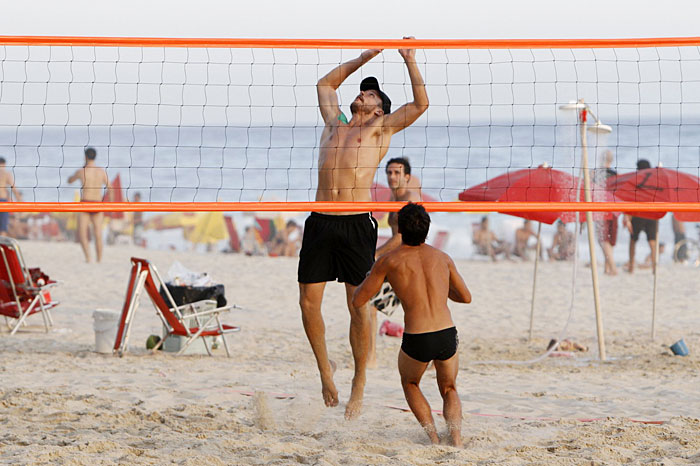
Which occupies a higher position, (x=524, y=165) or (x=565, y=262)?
(x=524, y=165)

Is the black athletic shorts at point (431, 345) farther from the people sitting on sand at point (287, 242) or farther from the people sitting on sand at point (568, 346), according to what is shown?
the people sitting on sand at point (287, 242)

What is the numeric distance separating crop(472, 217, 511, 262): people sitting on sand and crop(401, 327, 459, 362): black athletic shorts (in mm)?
11030

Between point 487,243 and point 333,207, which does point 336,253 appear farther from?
point 487,243

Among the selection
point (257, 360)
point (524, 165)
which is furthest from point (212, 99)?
point (257, 360)

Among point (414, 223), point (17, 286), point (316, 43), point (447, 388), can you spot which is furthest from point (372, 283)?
point (17, 286)

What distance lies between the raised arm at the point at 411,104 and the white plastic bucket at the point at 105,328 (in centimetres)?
345

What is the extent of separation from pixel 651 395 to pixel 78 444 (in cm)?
380

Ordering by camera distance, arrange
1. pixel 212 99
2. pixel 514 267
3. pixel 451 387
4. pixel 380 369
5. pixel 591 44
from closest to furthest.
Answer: pixel 451 387, pixel 591 44, pixel 380 369, pixel 514 267, pixel 212 99

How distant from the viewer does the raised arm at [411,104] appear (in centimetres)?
Answer: 468

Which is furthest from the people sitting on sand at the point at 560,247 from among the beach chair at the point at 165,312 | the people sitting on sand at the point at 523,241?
the beach chair at the point at 165,312

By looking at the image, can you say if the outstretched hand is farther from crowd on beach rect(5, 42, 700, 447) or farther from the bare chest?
the bare chest

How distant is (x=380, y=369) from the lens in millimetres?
7047

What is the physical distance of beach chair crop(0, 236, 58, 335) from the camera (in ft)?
25.7

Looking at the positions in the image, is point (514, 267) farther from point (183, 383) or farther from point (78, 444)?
point (78, 444)
